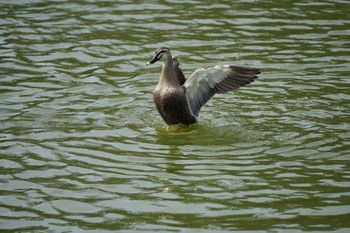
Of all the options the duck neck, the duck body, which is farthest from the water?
the duck neck

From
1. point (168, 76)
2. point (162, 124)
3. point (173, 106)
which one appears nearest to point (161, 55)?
point (168, 76)

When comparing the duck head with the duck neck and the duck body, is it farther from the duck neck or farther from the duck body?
the duck body

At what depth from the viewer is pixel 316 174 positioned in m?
8.54

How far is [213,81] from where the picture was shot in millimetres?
10898

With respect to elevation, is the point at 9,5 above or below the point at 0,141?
above

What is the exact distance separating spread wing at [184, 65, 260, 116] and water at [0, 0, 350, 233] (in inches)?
12.6

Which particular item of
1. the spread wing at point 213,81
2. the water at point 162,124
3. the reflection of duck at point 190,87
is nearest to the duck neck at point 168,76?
the reflection of duck at point 190,87

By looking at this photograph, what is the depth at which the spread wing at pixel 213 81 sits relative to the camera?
420 inches

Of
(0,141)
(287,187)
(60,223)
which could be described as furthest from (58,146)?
(287,187)

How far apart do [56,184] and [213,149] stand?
212cm

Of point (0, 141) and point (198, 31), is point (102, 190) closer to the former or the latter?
point (0, 141)

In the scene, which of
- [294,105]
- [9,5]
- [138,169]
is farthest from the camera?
[9,5]

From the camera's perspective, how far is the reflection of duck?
10.7 metres

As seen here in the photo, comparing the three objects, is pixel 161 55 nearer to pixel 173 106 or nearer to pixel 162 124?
pixel 173 106
